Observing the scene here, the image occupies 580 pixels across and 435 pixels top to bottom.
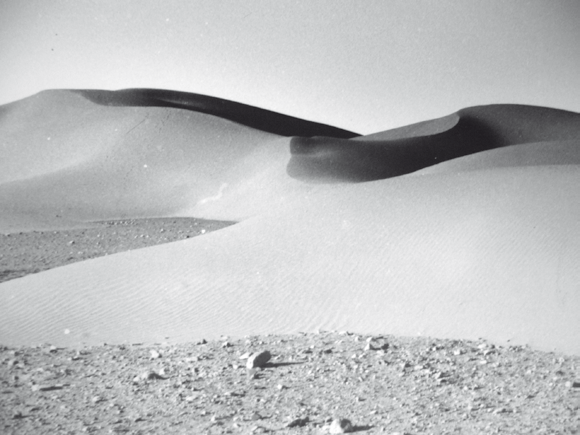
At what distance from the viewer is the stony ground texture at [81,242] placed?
544 inches

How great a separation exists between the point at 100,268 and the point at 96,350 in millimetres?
4496

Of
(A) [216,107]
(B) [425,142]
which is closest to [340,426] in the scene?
(B) [425,142]

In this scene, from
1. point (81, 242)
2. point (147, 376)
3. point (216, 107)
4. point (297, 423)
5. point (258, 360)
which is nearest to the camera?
point (297, 423)

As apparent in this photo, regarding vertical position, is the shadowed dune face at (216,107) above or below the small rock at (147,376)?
above

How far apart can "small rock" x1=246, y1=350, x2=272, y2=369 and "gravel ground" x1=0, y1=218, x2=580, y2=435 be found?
65 mm

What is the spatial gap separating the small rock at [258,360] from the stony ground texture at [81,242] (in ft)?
27.0

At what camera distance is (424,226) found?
33.2 feet

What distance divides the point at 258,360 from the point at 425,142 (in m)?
35.2

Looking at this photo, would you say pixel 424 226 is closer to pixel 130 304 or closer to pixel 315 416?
pixel 130 304

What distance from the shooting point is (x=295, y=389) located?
4699 mm

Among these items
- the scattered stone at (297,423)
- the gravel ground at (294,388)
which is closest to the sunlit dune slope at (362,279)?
the gravel ground at (294,388)

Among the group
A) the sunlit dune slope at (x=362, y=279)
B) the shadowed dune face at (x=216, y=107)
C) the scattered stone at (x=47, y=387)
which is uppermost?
the shadowed dune face at (x=216, y=107)

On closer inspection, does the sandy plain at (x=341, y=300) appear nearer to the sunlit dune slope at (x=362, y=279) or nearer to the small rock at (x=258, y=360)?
the sunlit dune slope at (x=362, y=279)

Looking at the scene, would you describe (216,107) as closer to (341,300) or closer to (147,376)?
(341,300)
